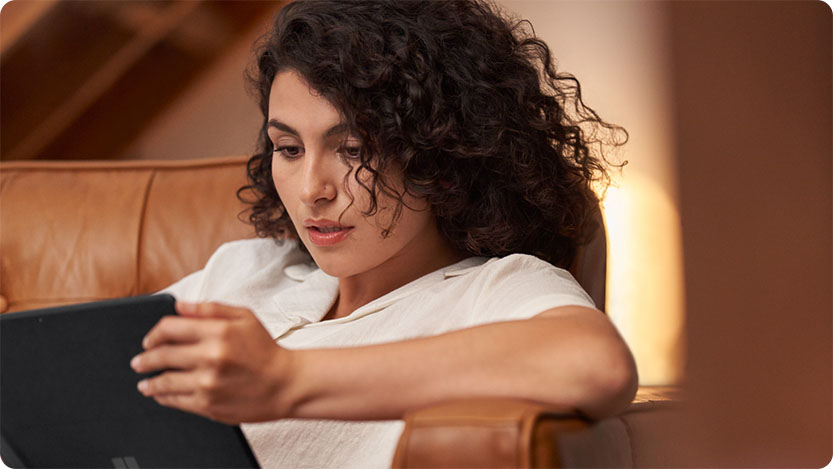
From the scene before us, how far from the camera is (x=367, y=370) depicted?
639mm

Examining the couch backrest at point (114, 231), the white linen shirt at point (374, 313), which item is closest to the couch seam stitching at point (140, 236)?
the couch backrest at point (114, 231)

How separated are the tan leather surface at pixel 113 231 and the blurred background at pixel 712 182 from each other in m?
0.57

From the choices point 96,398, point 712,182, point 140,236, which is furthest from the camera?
point 712,182

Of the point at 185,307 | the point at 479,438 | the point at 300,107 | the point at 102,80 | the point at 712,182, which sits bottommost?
the point at 479,438

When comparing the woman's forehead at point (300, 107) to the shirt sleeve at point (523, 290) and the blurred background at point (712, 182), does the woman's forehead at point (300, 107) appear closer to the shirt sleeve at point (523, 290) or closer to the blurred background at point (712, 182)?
the shirt sleeve at point (523, 290)

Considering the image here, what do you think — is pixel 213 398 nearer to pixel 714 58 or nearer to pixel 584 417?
pixel 584 417

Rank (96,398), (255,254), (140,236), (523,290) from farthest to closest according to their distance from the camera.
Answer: (140,236)
(255,254)
(523,290)
(96,398)

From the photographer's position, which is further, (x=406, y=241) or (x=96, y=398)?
(x=406, y=241)

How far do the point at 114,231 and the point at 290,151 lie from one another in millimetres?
579

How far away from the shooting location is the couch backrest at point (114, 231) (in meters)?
1.41

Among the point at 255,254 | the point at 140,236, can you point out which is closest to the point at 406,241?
the point at 255,254

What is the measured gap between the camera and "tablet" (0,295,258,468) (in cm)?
Answer: 65

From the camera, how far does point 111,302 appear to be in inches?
25.2

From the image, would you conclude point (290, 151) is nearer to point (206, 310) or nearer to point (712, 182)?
point (206, 310)
